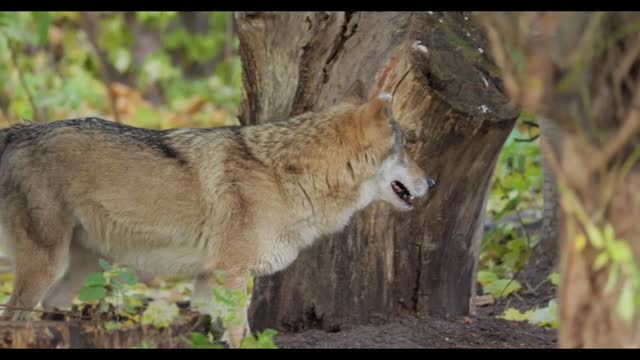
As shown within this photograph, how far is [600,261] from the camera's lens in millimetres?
3766

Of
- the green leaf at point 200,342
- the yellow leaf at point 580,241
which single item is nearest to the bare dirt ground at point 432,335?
the green leaf at point 200,342

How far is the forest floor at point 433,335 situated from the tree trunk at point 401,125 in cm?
14

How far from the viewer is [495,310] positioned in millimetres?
7723

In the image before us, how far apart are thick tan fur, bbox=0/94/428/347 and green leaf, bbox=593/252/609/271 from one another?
7.74 feet

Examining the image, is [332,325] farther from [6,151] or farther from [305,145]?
[6,151]

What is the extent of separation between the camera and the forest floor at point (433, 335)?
610cm

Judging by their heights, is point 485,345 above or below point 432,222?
below

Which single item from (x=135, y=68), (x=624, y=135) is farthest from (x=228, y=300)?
(x=135, y=68)

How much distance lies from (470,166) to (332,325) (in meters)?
1.30

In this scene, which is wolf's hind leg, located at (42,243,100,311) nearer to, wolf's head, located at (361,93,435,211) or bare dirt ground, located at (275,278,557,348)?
bare dirt ground, located at (275,278,557,348)

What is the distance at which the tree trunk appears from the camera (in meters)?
6.27

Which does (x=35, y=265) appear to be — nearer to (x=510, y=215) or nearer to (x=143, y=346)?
(x=143, y=346)
